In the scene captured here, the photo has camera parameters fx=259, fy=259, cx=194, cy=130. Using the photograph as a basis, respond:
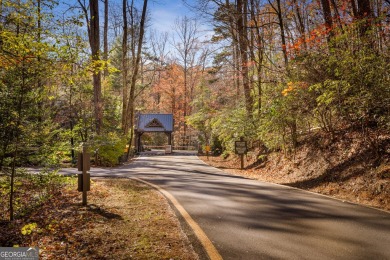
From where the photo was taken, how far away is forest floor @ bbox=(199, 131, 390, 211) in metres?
6.13

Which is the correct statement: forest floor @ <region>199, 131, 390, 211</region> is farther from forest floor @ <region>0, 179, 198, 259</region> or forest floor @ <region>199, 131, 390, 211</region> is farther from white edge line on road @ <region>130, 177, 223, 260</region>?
forest floor @ <region>0, 179, 198, 259</region>

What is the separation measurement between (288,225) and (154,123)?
3186cm

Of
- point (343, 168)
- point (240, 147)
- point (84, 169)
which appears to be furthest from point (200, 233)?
point (240, 147)

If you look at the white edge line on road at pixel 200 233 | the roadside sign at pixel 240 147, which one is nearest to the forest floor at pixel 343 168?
the roadside sign at pixel 240 147

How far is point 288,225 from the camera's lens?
4.20 m

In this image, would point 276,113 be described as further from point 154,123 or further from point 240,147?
point 154,123

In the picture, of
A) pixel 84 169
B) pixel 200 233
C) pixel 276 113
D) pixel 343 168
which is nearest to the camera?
pixel 200 233

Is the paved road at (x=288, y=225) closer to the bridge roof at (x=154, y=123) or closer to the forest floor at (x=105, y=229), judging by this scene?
the forest floor at (x=105, y=229)

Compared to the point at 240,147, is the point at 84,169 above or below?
below

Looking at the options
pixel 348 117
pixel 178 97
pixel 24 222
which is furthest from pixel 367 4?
pixel 178 97

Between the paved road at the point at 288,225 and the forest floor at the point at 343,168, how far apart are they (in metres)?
0.87

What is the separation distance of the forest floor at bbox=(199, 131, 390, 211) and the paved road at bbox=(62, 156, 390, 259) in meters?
0.87

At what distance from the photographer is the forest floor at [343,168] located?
613 cm

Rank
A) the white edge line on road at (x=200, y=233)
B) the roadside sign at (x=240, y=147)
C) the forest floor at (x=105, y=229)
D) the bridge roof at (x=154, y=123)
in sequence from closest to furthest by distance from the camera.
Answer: the white edge line on road at (x=200, y=233), the forest floor at (x=105, y=229), the roadside sign at (x=240, y=147), the bridge roof at (x=154, y=123)
